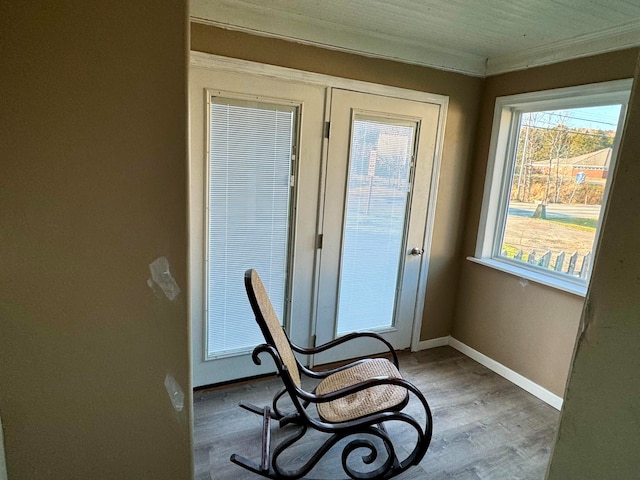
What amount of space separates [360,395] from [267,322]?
62cm

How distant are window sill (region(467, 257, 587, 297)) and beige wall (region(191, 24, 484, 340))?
0.29m

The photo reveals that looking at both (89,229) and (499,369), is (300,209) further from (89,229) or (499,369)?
(499,369)

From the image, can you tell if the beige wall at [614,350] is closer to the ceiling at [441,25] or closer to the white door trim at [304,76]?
the ceiling at [441,25]

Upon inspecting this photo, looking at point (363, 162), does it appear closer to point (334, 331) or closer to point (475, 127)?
point (475, 127)

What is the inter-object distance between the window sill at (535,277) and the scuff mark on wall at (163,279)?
238 centimetres

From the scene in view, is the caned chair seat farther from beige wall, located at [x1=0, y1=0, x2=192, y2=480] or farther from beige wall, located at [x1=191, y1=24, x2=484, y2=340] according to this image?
beige wall, located at [x1=191, y1=24, x2=484, y2=340]

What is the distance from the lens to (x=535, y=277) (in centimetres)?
257

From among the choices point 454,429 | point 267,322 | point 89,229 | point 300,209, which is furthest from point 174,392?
point 454,429

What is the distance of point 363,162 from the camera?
8.46 ft

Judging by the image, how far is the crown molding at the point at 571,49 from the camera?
2029 mm

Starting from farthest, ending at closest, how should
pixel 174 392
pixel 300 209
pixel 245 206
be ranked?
pixel 300 209, pixel 245 206, pixel 174 392

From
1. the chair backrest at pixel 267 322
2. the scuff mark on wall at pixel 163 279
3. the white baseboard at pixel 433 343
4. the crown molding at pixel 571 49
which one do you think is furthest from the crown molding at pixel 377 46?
the white baseboard at pixel 433 343

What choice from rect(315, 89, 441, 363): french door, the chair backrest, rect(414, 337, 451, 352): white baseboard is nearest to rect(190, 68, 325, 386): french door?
rect(315, 89, 441, 363): french door

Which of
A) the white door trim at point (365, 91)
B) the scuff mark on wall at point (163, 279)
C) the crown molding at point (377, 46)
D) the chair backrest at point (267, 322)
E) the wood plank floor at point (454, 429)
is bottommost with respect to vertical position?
the wood plank floor at point (454, 429)
